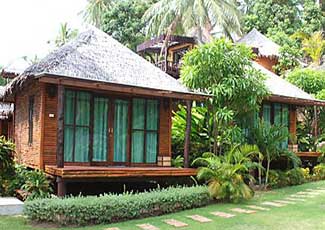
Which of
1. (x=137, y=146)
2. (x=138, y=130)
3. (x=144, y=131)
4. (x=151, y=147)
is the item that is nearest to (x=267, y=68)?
(x=151, y=147)

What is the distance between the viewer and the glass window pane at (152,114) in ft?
36.7

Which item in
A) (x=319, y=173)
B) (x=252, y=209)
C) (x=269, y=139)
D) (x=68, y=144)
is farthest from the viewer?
(x=319, y=173)

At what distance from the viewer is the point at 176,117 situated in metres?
13.2

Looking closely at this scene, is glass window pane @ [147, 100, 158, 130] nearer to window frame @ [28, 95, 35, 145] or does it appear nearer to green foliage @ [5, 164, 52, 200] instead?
window frame @ [28, 95, 35, 145]

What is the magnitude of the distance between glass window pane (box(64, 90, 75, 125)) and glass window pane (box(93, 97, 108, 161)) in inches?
23.7

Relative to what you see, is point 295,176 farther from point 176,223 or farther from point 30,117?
point 30,117

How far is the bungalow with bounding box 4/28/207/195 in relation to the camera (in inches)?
371

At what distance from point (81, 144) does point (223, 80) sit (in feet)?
13.7

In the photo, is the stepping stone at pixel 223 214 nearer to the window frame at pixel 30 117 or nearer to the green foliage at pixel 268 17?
the window frame at pixel 30 117

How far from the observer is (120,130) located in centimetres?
1074

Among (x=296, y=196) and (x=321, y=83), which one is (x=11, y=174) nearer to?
(x=296, y=196)

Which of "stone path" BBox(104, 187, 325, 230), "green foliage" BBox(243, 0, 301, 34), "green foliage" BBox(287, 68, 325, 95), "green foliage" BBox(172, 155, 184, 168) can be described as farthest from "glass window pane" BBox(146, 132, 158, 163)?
"green foliage" BBox(243, 0, 301, 34)

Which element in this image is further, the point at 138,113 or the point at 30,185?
the point at 138,113

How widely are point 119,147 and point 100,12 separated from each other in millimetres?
24755
